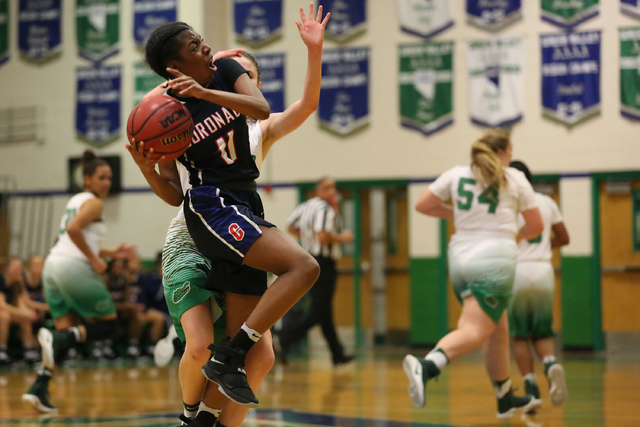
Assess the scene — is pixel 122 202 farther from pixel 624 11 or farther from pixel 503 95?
pixel 624 11

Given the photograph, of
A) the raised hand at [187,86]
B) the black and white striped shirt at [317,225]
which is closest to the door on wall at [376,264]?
the black and white striped shirt at [317,225]

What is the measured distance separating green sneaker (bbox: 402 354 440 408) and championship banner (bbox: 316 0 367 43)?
868 cm

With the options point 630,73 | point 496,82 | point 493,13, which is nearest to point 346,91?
point 496,82

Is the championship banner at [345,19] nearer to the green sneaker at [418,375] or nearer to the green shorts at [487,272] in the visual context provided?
the green shorts at [487,272]

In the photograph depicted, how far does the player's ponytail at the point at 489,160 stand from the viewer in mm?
5281

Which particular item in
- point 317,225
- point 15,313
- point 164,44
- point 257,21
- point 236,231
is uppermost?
point 257,21

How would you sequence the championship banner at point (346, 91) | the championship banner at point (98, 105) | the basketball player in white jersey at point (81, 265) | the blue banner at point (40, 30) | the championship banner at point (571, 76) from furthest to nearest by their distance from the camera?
1. the blue banner at point (40, 30)
2. the championship banner at point (98, 105)
3. the championship banner at point (346, 91)
4. the championship banner at point (571, 76)
5. the basketball player in white jersey at point (81, 265)

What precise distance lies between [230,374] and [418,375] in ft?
6.94

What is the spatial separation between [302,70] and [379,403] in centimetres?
772

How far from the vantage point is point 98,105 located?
559 inches

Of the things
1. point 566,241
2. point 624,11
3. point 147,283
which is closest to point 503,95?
point 624,11

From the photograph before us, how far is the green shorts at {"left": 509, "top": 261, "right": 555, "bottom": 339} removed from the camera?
609 centimetres

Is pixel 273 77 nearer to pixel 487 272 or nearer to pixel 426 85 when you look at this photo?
pixel 426 85

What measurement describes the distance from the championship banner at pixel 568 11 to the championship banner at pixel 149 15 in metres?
5.61
